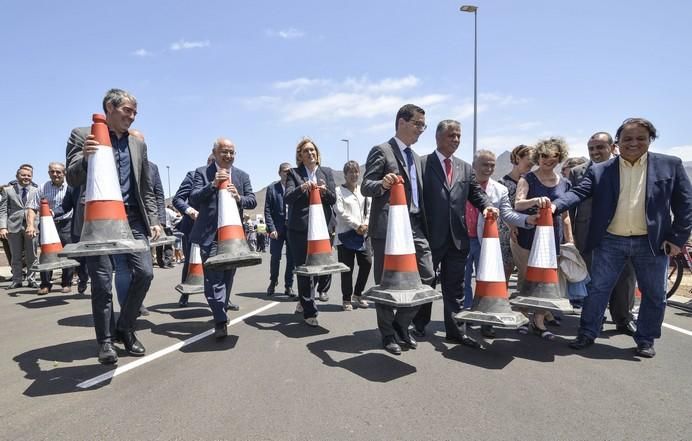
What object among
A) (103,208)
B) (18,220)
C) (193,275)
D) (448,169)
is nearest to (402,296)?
(448,169)

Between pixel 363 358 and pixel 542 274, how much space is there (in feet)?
6.32

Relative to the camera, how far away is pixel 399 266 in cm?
356

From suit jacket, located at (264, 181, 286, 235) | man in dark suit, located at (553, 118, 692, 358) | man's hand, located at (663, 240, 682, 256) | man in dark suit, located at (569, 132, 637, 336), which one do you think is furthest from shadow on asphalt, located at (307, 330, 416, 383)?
suit jacket, located at (264, 181, 286, 235)

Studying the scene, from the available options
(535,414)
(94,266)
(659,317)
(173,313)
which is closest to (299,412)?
(535,414)

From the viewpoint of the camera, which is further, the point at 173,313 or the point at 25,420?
the point at 173,313

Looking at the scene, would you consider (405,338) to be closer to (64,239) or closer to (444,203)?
(444,203)

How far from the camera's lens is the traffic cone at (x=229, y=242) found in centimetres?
383

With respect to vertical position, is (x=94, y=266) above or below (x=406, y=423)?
above

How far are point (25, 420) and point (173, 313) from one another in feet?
11.0

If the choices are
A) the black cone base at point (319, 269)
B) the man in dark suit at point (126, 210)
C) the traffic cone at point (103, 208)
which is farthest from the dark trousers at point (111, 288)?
the black cone base at point (319, 269)

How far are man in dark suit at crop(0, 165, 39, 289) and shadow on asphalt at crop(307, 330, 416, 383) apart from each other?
6786 mm

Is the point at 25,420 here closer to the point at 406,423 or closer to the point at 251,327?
the point at 406,423

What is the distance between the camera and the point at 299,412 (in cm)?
260

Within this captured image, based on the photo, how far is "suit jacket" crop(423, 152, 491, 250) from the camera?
4.06 meters
